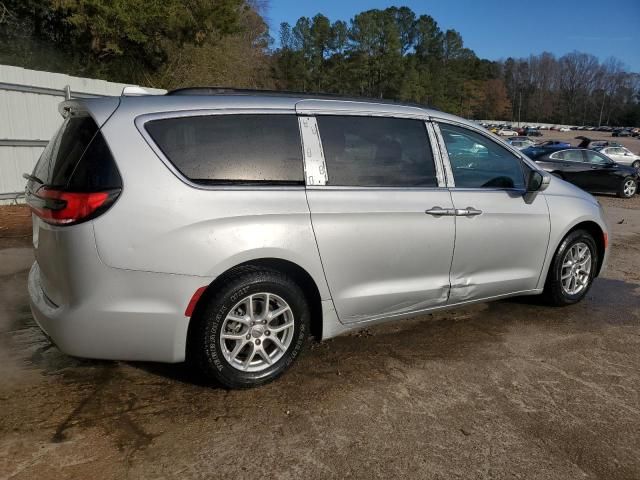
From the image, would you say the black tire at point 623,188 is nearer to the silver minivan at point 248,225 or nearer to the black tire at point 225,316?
the silver minivan at point 248,225

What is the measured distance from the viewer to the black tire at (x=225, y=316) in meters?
2.98

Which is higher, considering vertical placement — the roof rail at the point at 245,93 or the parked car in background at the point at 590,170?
the roof rail at the point at 245,93

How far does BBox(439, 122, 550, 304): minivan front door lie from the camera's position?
3959 millimetres

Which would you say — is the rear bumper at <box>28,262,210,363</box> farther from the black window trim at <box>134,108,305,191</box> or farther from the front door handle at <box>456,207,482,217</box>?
the front door handle at <box>456,207,482,217</box>

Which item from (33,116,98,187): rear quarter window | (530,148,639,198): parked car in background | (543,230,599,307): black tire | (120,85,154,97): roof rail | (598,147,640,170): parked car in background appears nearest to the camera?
(33,116,98,187): rear quarter window

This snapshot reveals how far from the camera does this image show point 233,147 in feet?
10.2

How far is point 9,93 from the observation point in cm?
866

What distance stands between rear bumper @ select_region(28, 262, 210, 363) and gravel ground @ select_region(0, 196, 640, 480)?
1.20 ft

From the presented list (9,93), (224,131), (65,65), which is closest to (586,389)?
(224,131)

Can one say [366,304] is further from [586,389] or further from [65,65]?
[65,65]

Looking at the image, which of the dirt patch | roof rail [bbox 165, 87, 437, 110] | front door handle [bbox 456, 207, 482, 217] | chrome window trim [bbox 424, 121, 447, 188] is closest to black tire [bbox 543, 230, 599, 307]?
front door handle [bbox 456, 207, 482, 217]


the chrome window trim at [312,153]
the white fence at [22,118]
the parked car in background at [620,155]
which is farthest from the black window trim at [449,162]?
the parked car in background at [620,155]

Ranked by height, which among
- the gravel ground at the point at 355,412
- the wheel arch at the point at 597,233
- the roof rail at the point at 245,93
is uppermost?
the roof rail at the point at 245,93

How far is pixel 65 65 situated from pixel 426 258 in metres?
18.4
